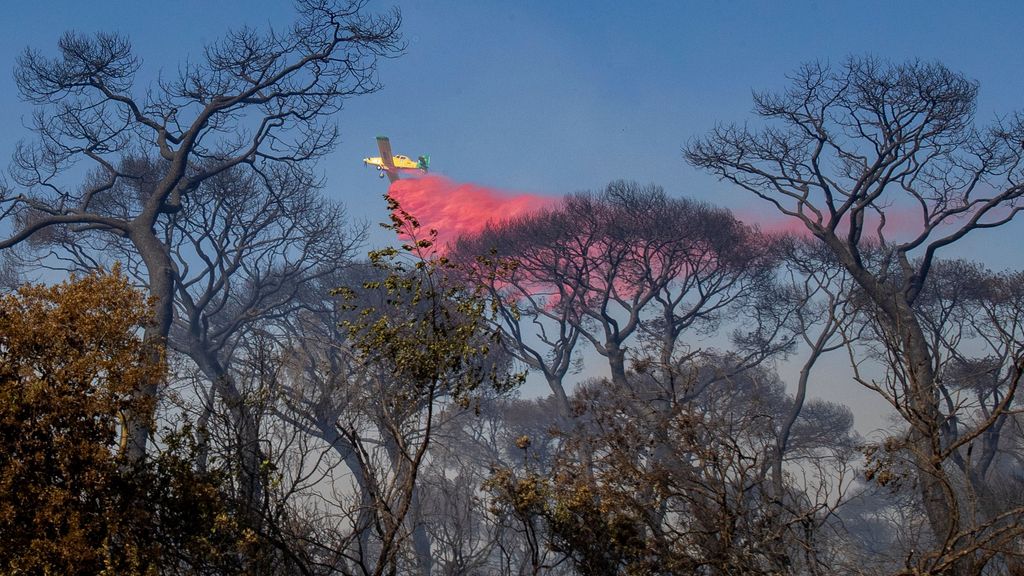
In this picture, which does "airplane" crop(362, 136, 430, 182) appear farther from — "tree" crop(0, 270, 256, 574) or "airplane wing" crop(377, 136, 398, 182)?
"tree" crop(0, 270, 256, 574)

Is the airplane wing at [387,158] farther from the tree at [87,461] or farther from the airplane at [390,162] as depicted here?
the tree at [87,461]

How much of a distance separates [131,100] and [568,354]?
13.8 metres

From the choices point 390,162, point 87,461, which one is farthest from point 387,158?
point 87,461

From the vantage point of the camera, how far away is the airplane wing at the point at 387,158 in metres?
38.0

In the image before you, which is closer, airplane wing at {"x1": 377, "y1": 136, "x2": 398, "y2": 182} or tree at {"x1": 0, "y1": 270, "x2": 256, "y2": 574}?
tree at {"x1": 0, "y1": 270, "x2": 256, "y2": 574}

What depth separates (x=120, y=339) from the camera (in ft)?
28.8

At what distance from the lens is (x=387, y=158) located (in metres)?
38.4

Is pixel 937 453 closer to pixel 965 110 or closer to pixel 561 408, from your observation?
pixel 965 110

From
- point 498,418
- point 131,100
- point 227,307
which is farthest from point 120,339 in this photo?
point 498,418

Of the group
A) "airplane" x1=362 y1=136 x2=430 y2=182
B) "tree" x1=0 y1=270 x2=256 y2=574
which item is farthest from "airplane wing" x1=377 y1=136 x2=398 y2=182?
"tree" x1=0 y1=270 x2=256 y2=574

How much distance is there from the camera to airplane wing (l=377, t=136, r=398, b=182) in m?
38.0

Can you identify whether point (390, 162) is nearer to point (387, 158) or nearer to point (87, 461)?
point (387, 158)

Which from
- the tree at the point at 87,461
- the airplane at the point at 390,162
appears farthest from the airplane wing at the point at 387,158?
the tree at the point at 87,461

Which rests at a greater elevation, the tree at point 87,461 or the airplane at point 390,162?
the airplane at point 390,162
